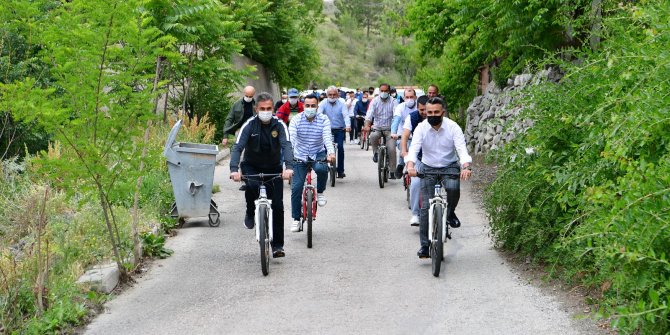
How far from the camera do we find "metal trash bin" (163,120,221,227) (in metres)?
12.4

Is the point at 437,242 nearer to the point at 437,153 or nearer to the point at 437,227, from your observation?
the point at 437,227

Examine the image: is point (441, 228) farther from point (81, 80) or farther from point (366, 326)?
point (81, 80)

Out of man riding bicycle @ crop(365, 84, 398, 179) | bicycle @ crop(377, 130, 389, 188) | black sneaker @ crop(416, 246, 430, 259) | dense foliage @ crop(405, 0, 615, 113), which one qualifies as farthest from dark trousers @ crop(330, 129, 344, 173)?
black sneaker @ crop(416, 246, 430, 259)

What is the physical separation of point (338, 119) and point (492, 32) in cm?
379

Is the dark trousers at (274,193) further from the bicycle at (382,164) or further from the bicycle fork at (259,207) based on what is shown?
the bicycle at (382,164)

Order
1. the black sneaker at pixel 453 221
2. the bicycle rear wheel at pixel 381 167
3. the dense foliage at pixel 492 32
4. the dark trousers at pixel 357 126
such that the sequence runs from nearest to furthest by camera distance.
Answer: the black sneaker at pixel 453 221 → the dense foliage at pixel 492 32 → the bicycle rear wheel at pixel 381 167 → the dark trousers at pixel 357 126

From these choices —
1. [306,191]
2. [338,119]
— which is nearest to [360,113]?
[338,119]

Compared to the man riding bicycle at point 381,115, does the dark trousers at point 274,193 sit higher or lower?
lower

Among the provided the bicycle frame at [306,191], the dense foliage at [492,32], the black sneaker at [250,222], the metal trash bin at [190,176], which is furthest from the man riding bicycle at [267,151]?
the dense foliage at [492,32]

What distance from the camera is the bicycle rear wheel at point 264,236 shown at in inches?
372

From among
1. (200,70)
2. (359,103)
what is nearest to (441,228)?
(200,70)

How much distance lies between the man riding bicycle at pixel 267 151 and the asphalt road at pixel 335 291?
54cm

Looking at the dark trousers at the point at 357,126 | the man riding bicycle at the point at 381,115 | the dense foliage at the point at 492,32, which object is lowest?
the dark trousers at the point at 357,126

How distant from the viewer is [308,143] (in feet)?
42.1
